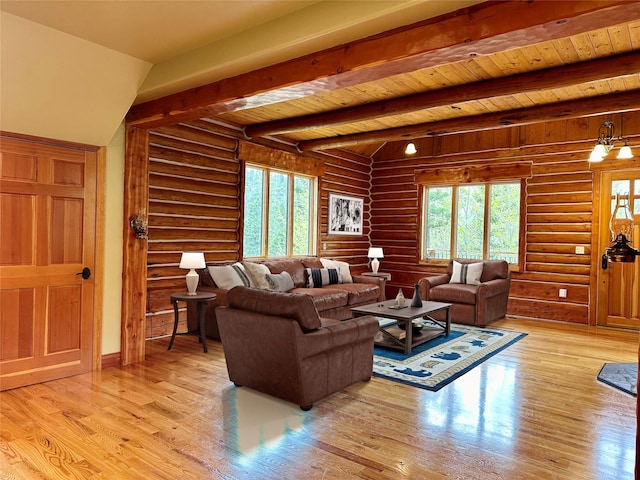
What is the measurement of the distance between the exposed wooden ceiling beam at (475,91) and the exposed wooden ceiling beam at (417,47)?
2.11 m

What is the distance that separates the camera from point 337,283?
7055mm

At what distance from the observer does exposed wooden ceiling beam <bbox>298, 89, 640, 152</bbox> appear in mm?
4949

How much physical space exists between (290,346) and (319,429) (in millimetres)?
590

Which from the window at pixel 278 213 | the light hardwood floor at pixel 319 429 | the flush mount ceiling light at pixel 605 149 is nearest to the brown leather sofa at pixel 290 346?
the light hardwood floor at pixel 319 429

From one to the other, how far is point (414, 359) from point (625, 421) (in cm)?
189

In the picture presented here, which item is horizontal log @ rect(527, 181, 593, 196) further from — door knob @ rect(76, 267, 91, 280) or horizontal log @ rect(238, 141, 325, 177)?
door knob @ rect(76, 267, 91, 280)

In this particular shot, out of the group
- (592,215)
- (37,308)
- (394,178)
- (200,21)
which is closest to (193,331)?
(37,308)

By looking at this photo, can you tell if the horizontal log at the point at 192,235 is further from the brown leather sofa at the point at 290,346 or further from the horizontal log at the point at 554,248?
the horizontal log at the point at 554,248

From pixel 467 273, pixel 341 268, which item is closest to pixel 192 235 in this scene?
pixel 341 268

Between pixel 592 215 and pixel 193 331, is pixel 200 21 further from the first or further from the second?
pixel 592 215

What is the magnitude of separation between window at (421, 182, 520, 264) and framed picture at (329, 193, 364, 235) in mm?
1304

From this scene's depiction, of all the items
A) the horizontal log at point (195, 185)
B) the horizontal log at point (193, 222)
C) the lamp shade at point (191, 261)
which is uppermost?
the horizontal log at point (195, 185)

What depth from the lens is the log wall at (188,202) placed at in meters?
5.40

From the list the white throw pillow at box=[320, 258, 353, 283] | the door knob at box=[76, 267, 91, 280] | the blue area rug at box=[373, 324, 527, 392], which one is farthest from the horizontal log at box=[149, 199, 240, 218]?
the blue area rug at box=[373, 324, 527, 392]
